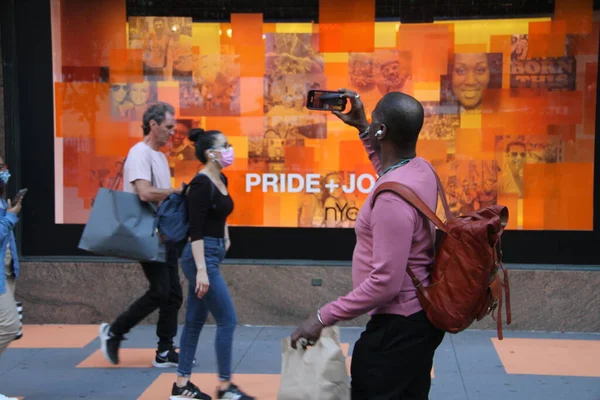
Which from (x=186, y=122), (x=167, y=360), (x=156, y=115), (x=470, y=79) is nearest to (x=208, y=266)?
(x=167, y=360)

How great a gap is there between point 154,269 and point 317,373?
321cm

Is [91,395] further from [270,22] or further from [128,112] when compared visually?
[270,22]

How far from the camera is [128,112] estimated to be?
7590mm

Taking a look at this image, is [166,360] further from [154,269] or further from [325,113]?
[325,113]

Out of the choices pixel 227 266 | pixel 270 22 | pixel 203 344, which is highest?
pixel 270 22

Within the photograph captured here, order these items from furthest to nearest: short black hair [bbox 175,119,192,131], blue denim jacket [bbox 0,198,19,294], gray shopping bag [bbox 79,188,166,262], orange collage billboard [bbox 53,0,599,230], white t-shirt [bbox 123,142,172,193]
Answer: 1. short black hair [bbox 175,119,192,131]
2. orange collage billboard [bbox 53,0,599,230]
3. white t-shirt [bbox 123,142,172,193]
4. gray shopping bag [bbox 79,188,166,262]
5. blue denim jacket [bbox 0,198,19,294]

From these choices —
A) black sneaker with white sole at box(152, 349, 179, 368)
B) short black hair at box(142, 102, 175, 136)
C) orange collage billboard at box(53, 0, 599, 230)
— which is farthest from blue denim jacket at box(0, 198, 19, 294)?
orange collage billboard at box(53, 0, 599, 230)

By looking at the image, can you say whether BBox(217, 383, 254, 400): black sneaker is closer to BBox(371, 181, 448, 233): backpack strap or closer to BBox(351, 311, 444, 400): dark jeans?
BBox(351, 311, 444, 400): dark jeans

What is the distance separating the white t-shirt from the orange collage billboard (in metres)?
1.64

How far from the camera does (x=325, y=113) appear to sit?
7.50m

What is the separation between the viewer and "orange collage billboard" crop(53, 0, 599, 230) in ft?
23.5

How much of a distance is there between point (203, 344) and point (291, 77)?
267cm

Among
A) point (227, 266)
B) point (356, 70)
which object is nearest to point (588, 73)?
point (356, 70)

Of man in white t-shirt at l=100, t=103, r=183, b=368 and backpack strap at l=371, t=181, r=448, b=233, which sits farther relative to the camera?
man in white t-shirt at l=100, t=103, r=183, b=368
